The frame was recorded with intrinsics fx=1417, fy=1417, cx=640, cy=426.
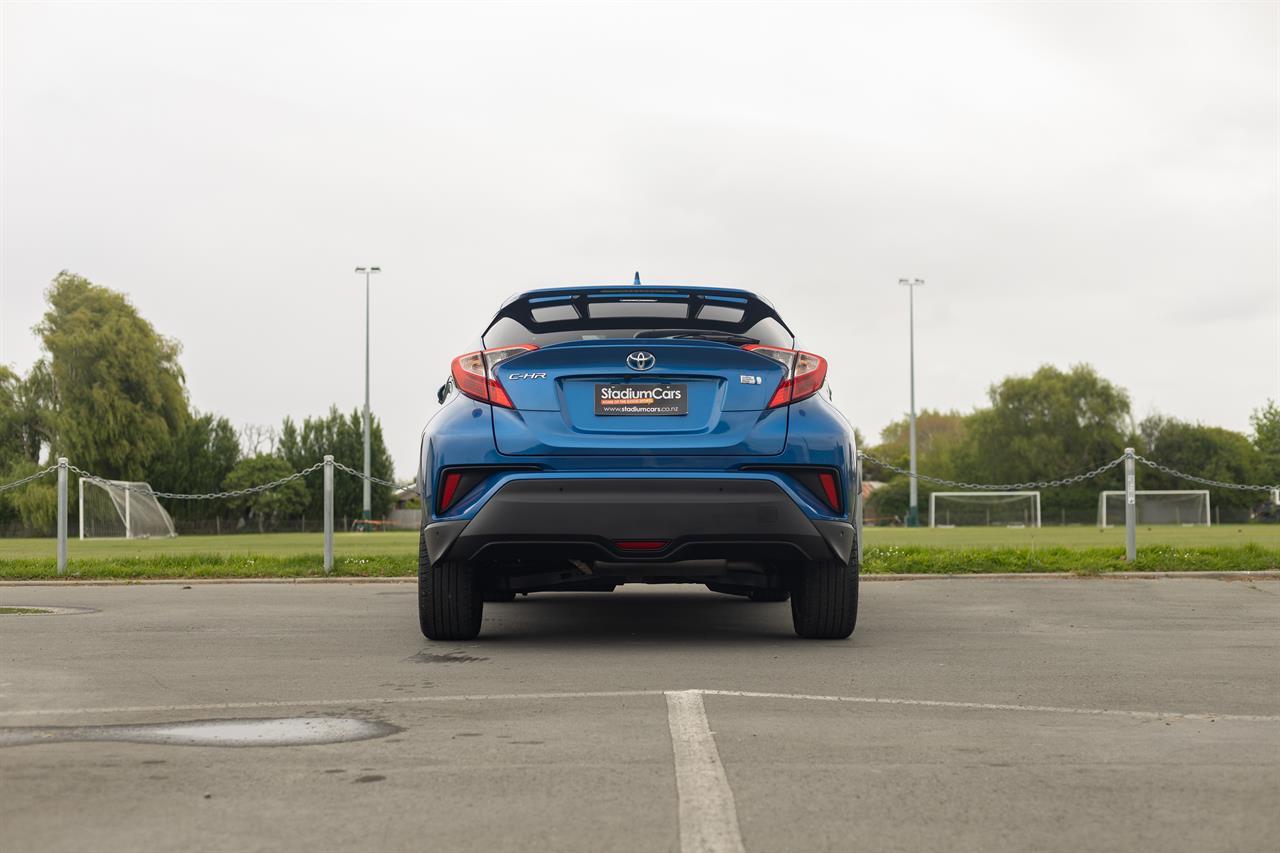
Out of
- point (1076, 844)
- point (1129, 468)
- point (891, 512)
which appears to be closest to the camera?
point (1076, 844)

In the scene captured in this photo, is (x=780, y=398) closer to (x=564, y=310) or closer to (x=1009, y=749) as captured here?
(x=564, y=310)

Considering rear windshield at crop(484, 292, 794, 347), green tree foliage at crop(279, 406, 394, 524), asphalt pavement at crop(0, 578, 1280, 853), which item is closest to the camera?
asphalt pavement at crop(0, 578, 1280, 853)

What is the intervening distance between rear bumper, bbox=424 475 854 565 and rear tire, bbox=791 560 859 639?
733mm

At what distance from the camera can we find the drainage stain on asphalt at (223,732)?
177 inches

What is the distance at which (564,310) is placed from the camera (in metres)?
7.37

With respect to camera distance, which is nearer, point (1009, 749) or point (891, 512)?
point (1009, 749)

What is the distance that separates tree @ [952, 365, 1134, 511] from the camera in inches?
3563

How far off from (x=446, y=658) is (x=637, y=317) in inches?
78.4

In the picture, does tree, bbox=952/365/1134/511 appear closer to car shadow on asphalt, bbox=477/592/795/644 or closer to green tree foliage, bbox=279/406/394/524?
green tree foliage, bbox=279/406/394/524

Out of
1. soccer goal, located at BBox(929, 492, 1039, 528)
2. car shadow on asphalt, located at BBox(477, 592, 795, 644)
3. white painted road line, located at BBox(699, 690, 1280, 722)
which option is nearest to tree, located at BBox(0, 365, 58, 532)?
soccer goal, located at BBox(929, 492, 1039, 528)

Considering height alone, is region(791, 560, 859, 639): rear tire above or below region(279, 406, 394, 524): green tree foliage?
below

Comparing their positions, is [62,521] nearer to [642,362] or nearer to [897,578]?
[897,578]

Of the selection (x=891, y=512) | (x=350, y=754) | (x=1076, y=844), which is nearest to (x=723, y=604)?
(x=350, y=754)

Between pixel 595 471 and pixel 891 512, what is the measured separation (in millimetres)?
75710
